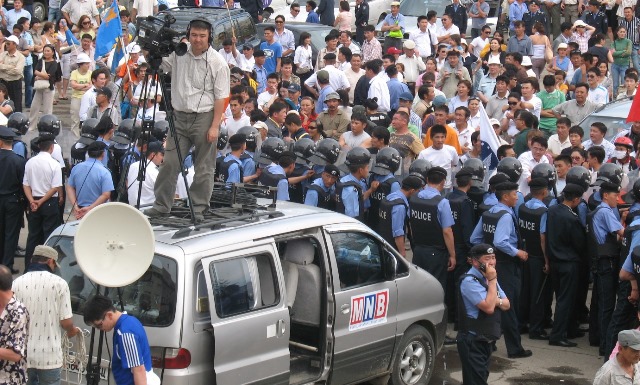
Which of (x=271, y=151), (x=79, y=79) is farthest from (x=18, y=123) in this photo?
(x=79, y=79)

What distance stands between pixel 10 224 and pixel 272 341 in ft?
21.0

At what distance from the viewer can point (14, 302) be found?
8.70m

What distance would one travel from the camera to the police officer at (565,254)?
1267 centimetres

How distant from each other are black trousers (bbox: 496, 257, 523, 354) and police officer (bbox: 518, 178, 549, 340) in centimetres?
50

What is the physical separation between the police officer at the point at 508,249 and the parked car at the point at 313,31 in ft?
42.6

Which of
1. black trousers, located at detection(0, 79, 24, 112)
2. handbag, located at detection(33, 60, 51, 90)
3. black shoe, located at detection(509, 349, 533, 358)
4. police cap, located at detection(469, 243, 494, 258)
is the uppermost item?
police cap, located at detection(469, 243, 494, 258)

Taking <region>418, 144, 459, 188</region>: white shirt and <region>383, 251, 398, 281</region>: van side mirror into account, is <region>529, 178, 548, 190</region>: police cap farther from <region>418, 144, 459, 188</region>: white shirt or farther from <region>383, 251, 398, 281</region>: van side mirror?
<region>383, 251, 398, 281</region>: van side mirror

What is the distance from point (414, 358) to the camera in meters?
11.3

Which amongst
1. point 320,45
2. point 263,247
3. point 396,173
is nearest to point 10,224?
point 396,173

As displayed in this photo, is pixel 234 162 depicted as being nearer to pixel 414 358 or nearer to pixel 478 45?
pixel 414 358

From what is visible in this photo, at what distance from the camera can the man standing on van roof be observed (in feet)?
27.3

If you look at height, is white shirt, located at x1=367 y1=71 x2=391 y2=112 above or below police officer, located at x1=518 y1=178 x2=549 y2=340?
above

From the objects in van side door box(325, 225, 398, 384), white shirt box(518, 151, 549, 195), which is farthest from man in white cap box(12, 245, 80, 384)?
white shirt box(518, 151, 549, 195)

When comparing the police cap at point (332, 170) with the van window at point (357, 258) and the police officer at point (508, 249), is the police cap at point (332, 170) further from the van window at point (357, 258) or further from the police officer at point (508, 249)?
the van window at point (357, 258)
